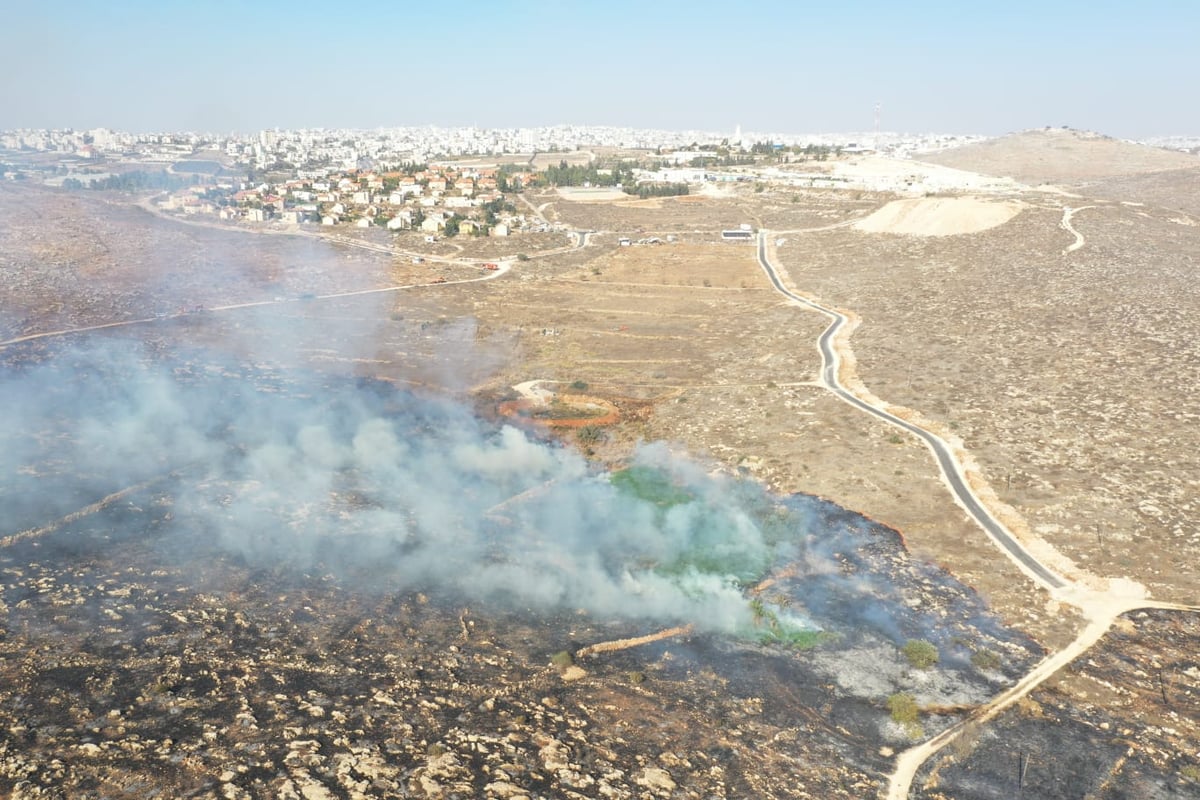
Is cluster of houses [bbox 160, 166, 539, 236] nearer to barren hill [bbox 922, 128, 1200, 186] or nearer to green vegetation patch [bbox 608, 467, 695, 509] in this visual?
green vegetation patch [bbox 608, 467, 695, 509]

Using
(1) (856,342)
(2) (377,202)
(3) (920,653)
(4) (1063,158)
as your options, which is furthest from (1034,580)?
(4) (1063,158)

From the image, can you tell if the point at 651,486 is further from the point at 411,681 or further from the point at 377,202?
the point at 377,202

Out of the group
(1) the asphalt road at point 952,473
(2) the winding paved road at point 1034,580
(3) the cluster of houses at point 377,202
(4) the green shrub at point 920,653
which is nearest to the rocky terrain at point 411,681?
(4) the green shrub at point 920,653

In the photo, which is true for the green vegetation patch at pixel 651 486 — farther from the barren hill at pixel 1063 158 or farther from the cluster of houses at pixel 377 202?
the barren hill at pixel 1063 158

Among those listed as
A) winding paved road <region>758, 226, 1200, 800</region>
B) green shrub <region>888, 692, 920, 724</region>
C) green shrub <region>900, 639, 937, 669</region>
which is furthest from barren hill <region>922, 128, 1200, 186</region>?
green shrub <region>888, 692, 920, 724</region>

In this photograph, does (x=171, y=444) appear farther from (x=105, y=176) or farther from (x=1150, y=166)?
(x=1150, y=166)

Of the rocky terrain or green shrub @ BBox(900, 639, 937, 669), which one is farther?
green shrub @ BBox(900, 639, 937, 669)
